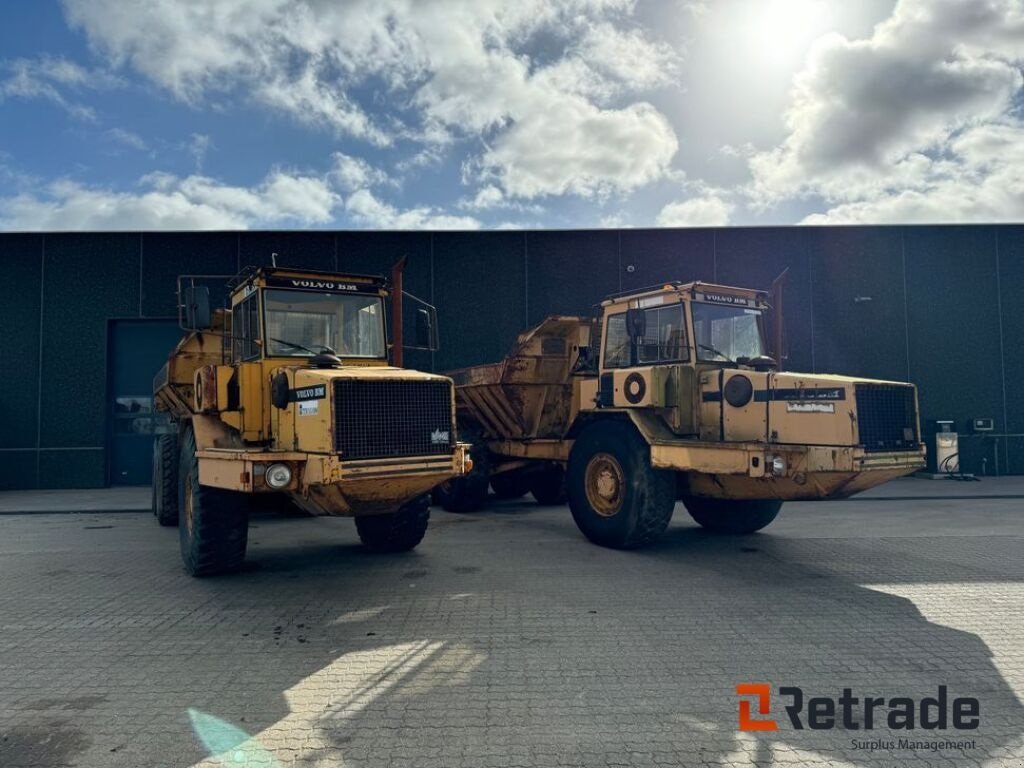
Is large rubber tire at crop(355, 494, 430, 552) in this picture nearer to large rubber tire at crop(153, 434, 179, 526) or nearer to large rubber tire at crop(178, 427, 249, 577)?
large rubber tire at crop(178, 427, 249, 577)

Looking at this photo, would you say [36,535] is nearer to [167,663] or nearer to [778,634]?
[167,663]

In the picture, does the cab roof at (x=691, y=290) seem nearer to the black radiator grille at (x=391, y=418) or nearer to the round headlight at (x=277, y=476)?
the black radiator grille at (x=391, y=418)

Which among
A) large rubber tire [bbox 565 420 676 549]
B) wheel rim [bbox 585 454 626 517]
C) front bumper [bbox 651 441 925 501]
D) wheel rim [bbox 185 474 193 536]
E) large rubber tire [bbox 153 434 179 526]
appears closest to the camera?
front bumper [bbox 651 441 925 501]

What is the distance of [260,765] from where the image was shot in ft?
10.4

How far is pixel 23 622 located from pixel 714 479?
261 inches

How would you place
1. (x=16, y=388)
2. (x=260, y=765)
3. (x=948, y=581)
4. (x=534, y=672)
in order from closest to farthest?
(x=260, y=765) → (x=534, y=672) → (x=948, y=581) → (x=16, y=388)

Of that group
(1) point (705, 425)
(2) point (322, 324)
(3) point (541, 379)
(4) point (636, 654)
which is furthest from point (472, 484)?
(4) point (636, 654)

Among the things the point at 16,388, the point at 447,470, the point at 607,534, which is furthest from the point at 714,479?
the point at 16,388

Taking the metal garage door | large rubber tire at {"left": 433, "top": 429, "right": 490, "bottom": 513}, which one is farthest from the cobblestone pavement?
the metal garage door

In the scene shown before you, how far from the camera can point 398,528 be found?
7.71 meters

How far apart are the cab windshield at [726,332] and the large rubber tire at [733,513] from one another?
2030 millimetres

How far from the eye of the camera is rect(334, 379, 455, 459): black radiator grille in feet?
18.8

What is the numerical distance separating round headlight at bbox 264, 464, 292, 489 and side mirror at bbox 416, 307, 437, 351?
2447 millimetres

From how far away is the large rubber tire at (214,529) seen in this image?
21.4 feet
